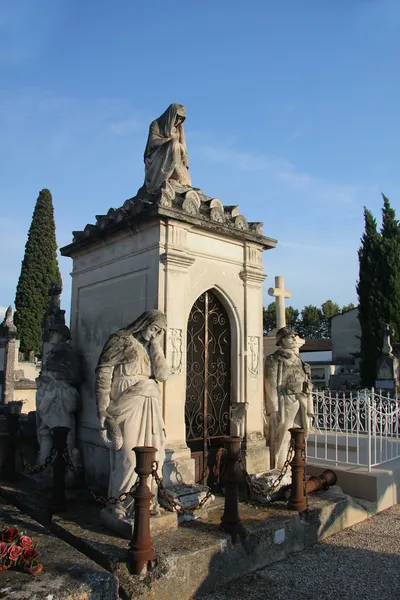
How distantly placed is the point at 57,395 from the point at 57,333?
0.80 meters

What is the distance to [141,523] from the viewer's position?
145 inches

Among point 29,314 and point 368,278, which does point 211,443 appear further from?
point 29,314

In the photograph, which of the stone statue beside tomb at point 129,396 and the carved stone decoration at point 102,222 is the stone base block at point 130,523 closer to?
the stone statue beside tomb at point 129,396

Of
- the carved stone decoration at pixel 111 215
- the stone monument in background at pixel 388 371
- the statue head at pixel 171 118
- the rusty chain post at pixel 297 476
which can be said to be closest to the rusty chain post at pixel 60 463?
the rusty chain post at pixel 297 476

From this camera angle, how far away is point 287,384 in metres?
6.16

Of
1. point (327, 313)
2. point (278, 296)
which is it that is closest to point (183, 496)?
point (278, 296)

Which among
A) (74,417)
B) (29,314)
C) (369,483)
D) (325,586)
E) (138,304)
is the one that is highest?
(29,314)

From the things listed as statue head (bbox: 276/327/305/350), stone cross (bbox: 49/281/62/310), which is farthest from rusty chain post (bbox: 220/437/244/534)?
stone cross (bbox: 49/281/62/310)

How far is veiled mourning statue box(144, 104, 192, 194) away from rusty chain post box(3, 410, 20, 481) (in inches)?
140

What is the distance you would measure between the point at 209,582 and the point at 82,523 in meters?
1.33

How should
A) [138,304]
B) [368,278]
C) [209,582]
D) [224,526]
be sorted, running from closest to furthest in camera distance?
[209,582] < [224,526] < [138,304] < [368,278]

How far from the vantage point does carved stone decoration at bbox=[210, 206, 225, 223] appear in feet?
19.6

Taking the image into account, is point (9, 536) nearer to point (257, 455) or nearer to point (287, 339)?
point (257, 455)

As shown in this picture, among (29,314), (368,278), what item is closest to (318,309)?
(368,278)
